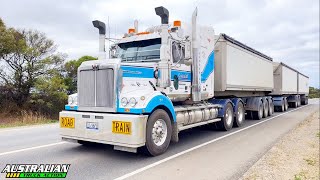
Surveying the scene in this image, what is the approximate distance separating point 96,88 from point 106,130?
1036mm

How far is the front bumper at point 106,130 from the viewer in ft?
18.6

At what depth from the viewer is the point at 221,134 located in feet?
31.6

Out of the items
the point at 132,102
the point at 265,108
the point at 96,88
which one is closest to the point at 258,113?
the point at 265,108

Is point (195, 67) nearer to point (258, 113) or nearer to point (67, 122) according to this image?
point (67, 122)

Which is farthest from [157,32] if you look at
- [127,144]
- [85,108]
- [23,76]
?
[23,76]

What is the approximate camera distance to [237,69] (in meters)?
11.6

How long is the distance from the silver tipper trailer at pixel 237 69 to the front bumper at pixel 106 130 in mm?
5311

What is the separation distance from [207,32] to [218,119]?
3.05 m

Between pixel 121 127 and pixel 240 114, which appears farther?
pixel 240 114

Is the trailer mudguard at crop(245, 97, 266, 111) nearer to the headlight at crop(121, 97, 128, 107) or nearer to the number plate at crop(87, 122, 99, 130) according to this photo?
the headlight at crop(121, 97, 128, 107)

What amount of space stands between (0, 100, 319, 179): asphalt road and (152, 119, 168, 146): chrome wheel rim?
14.1 inches

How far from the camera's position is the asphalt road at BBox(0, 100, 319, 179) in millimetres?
5105

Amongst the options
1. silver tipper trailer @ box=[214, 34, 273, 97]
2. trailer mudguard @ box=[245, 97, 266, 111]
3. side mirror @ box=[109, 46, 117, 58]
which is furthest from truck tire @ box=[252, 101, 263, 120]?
side mirror @ box=[109, 46, 117, 58]

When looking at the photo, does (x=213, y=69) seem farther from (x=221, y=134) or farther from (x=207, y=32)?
(x=221, y=134)
